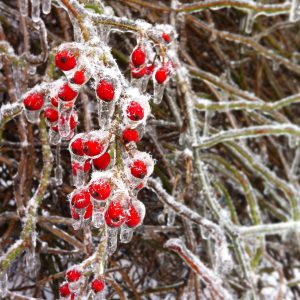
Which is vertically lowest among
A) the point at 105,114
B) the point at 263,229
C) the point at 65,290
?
the point at 65,290

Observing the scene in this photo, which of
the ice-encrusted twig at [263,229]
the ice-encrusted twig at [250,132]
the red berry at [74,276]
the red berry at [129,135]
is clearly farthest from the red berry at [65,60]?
the ice-encrusted twig at [263,229]

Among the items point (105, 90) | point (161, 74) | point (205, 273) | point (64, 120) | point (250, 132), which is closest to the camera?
point (105, 90)

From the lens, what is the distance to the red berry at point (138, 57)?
0.69 meters

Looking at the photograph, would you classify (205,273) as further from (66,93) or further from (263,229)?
(66,93)

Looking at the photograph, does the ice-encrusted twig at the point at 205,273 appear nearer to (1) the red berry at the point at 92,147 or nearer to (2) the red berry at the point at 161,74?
(2) the red berry at the point at 161,74

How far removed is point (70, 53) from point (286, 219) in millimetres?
1241

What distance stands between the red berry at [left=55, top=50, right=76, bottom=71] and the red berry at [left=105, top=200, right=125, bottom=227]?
0.17m

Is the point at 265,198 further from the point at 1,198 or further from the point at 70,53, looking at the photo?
the point at 70,53

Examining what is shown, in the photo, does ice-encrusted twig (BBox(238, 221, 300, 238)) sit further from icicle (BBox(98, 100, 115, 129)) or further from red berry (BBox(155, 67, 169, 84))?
icicle (BBox(98, 100, 115, 129))

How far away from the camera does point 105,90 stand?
55 cm

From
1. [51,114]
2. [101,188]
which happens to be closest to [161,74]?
[51,114]

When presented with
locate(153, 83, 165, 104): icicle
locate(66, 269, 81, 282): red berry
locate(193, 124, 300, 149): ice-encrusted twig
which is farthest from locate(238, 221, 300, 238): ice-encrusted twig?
locate(66, 269, 81, 282): red berry

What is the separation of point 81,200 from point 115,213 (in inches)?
2.6

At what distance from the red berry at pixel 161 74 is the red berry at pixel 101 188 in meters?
0.30
